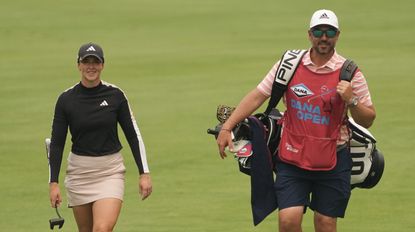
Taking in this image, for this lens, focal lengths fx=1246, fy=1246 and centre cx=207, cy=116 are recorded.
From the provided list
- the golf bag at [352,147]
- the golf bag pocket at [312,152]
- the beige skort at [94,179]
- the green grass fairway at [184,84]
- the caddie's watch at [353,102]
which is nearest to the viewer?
the caddie's watch at [353,102]

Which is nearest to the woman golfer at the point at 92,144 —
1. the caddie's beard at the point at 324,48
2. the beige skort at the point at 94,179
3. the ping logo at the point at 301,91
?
the beige skort at the point at 94,179

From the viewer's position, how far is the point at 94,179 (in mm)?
10555

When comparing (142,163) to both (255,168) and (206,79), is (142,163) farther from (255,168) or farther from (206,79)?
(206,79)

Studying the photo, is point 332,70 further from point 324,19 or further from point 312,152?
point 312,152

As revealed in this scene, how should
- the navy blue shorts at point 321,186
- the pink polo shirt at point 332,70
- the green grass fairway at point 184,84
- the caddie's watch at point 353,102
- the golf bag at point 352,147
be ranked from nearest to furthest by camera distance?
the caddie's watch at point 353,102
the pink polo shirt at point 332,70
the navy blue shorts at point 321,186
the golf bag at point 352,147
the green grass fairway at point 184,84

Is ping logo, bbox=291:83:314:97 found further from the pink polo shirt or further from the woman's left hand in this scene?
the woman's left hand

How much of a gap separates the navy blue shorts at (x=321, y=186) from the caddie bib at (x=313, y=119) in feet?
0.39

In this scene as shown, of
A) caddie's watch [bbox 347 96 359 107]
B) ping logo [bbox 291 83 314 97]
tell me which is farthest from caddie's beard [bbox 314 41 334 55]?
caddie's watch [bbox 347 96 359 107]

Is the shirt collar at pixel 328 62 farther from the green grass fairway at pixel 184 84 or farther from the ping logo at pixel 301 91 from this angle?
the green grass fairway at pixel 184 84

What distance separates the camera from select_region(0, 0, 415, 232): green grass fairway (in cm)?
1416

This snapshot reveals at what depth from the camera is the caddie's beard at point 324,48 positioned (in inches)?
387

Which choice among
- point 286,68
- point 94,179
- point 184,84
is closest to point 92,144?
point 94,179

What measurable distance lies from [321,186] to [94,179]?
1.92m

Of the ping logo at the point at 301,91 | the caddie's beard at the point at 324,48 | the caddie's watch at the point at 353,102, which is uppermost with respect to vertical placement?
the caddie's beard at the point at 324,48
